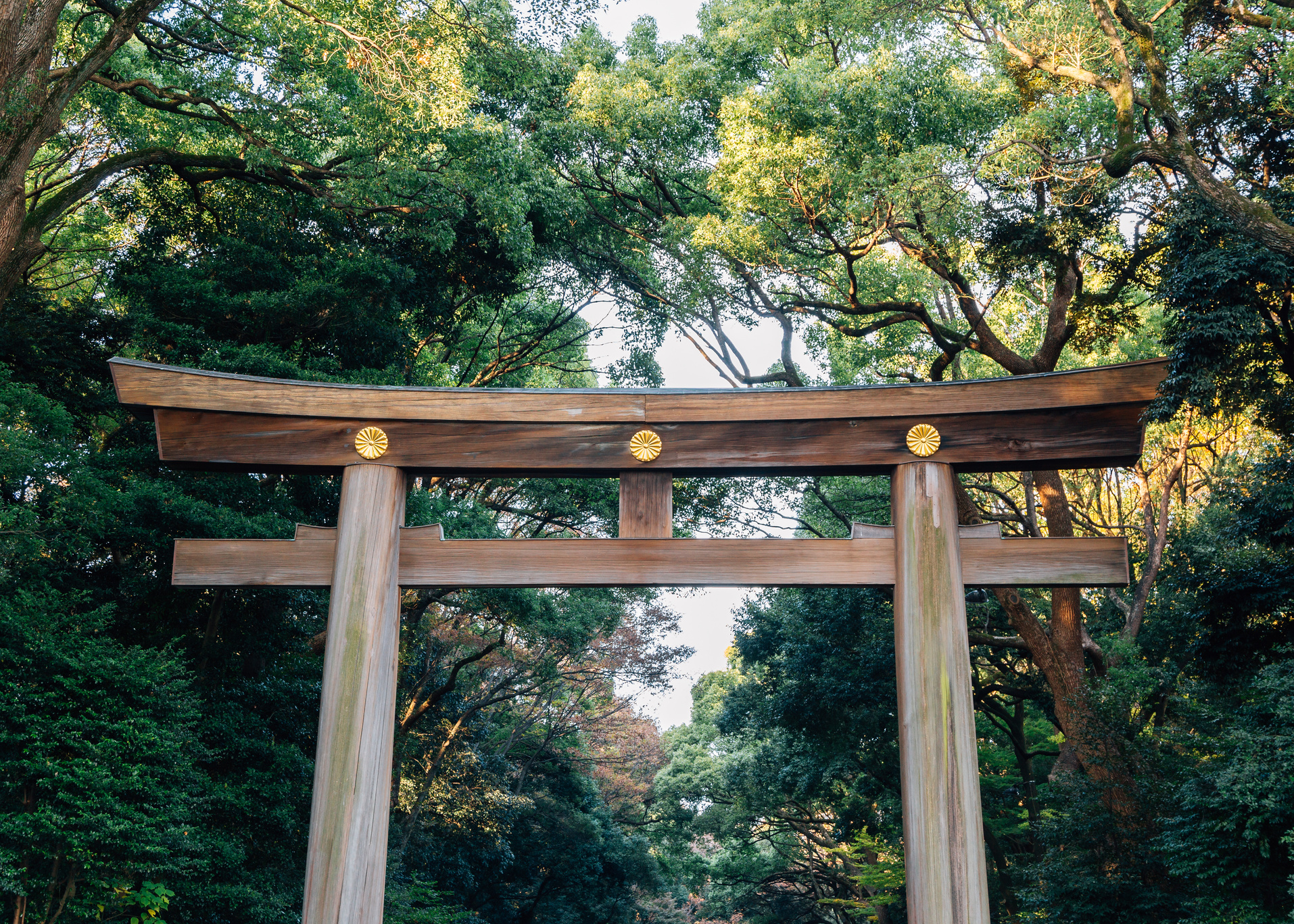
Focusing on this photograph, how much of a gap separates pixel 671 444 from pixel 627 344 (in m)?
8.76

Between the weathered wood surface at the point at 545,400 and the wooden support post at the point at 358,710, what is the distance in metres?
0.39

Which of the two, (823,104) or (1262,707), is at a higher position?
(823,104)

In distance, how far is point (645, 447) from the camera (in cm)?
478

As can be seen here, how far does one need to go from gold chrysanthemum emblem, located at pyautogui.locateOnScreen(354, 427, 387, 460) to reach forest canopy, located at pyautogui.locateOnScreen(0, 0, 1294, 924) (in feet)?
10.6

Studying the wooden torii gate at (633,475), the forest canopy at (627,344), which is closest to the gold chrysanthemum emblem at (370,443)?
the wooden torii gate at (633,475)

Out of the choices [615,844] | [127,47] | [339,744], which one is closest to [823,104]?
→ [339,744]

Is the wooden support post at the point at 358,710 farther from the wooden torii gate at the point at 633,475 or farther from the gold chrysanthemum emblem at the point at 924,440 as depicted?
the gold chrysanthemum emblem at the point at 924,440

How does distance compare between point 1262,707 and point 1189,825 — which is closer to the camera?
point 1262,707

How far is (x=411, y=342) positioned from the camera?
11289 millimetres

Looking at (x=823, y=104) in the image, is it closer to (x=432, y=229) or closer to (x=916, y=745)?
→ (x=432, y=229)

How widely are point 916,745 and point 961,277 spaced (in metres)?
6.43

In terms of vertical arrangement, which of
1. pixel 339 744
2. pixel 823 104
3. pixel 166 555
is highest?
pixel 823 104

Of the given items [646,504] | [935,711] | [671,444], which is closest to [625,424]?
[671,444]

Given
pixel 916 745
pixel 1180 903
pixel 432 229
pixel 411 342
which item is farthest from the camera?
pixel 411 342
